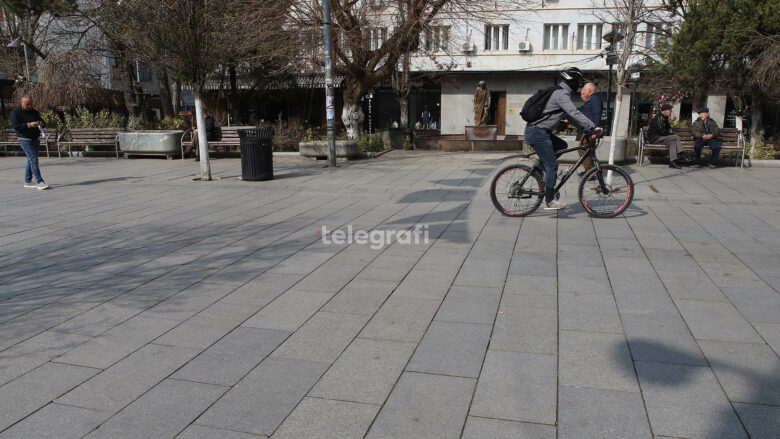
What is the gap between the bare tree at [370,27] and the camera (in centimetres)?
1514

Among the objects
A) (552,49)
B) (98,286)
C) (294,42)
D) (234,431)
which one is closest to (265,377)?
(234,431)

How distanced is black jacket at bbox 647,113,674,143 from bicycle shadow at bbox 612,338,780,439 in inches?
437

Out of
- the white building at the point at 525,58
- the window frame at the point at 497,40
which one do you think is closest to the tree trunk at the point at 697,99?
the white building at the point at 525,58

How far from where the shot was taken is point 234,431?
100 inches

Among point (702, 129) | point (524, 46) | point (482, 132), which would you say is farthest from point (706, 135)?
point (524, 46)

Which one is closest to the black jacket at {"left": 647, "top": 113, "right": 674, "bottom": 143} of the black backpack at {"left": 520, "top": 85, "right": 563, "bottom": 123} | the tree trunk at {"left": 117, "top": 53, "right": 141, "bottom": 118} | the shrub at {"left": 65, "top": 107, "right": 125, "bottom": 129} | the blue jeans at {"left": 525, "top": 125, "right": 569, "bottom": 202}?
the blue jeans at {"left": 525, "top": 125, "right": 569, "bottom": 202}

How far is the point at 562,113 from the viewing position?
268 inches

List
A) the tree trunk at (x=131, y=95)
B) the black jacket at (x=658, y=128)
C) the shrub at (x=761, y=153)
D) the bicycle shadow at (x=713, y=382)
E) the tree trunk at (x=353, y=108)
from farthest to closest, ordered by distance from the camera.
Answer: the tree trunk at (x=131, y=95)
the tree trunk at (x=353, y=108)
the shrub at (x=761, y=153)
the black jacket at (x=658, y=128)
the bicycle shadow at (x=713, y=382)

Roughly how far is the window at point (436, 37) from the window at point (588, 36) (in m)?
16.6

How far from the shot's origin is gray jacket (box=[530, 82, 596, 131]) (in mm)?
6602

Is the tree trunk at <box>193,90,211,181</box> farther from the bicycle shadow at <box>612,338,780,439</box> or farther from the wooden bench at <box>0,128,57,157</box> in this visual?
the bicycle shadow at <box>612,338,780,439</box>

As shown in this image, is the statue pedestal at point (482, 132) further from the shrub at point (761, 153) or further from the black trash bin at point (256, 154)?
the black trash bin at point (256, 154)

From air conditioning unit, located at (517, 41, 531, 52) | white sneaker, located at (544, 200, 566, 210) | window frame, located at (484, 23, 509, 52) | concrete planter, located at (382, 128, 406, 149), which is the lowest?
white sneaker, located at (544, 200, 566, 210)

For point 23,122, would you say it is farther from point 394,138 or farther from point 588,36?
point 588,36
